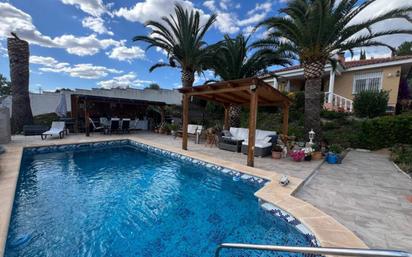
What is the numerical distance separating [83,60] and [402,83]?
96.1ft

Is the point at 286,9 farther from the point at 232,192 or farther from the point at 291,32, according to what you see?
the point at 232,192

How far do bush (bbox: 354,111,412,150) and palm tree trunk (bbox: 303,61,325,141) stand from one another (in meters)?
3.00

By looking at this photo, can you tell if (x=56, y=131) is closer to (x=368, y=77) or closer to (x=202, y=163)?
(x=202, y=163)

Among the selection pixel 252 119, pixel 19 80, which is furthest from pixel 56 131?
pixel 252 119

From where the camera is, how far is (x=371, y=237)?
3.10 m

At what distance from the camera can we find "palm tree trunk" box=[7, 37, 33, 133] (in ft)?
38.7

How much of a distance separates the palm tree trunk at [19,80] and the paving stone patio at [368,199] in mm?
15857

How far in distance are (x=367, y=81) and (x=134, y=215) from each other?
63.1 ft

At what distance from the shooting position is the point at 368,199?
4566 millimetres

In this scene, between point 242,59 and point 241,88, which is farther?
point 242,59

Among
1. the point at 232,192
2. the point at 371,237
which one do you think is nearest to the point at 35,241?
the point at 232,192

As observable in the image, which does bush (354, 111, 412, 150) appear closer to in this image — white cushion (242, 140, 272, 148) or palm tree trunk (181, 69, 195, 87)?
white cushion (242, 140, 272, 148)

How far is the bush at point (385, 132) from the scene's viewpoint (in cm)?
934

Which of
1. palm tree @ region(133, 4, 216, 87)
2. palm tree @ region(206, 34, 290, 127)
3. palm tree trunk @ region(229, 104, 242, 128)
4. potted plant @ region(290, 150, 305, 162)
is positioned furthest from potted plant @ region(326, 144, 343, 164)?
palm tree @ region(133, 4, 216, 87)
